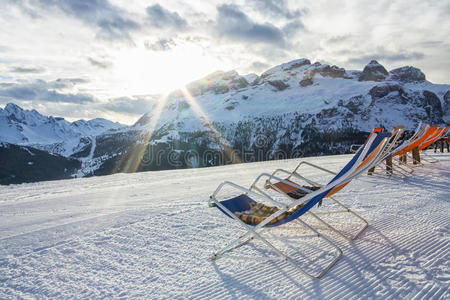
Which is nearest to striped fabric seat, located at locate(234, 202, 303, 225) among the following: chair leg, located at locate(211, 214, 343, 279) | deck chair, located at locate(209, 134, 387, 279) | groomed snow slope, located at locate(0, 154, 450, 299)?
deck chair, located at locate(209, 134, 387, 279)

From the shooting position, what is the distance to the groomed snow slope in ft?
8.44

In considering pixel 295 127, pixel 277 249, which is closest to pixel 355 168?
pixel 277 249

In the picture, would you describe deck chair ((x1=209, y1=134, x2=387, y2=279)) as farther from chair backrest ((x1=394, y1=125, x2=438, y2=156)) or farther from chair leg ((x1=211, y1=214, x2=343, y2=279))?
chair backrest ((x1=394, y1=125, x2=438, y2=156))

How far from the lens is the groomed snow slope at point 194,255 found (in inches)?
101

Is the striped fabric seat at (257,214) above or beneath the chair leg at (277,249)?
above

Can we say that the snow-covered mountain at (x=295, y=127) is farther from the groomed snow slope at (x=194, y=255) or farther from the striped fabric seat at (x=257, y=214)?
the striped fabric seat at (x=257, y=214)

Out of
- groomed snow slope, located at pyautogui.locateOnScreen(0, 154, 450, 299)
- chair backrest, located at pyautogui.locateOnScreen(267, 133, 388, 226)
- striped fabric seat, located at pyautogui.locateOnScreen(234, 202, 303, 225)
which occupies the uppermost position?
chair backrest, located at pyautogui.locateOnScreen(267, 133, 388, 226)

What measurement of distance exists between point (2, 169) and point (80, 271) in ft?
454

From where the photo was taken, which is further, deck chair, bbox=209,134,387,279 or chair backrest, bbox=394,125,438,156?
chair backrest, bbox=394,125,438,156

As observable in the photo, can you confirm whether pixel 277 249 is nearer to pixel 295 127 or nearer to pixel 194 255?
pixel 194 255

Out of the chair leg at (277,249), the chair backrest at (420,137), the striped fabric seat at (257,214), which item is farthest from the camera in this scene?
the chair backrest at (420,137)

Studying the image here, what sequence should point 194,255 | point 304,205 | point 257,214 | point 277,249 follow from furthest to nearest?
point 257,214
point 194,255
point 277,249
point 304,205

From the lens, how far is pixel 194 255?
332 centimetres

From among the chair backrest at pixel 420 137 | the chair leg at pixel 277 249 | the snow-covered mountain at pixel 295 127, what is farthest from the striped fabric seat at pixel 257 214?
the snow-covered mountain at pixel 295 127
